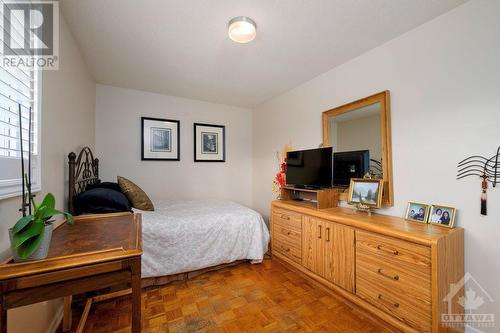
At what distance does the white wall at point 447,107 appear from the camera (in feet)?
4.76

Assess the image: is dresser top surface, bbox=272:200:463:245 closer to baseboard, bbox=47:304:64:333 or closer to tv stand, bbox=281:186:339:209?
tv stand, bbox=281:186:339:209

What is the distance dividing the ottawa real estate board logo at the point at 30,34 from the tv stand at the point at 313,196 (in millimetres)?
2495

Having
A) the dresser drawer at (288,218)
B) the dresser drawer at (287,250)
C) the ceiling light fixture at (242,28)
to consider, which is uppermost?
the ceiling light fixture at (242,28)

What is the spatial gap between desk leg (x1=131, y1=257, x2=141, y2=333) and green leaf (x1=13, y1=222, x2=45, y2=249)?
1.27 ft

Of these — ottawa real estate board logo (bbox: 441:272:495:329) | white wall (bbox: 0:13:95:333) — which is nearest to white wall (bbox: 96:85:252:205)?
white wall (bbox: 0:13:95:333)

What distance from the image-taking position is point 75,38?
203 cm

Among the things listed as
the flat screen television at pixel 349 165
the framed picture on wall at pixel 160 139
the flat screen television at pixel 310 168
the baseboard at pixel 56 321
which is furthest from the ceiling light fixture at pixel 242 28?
the baseboard at pixel 56 321

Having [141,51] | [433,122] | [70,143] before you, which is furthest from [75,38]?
[433,122]

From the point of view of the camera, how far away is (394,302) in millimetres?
1555

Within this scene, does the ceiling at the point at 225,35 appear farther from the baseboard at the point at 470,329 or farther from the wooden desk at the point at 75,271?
the baseboard at the point at 470,329

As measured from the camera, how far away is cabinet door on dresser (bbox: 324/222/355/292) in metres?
1.87

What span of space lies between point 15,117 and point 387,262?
254cm

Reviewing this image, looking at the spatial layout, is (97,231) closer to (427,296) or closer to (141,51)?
(141,51)

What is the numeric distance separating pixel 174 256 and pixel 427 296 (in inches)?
83.8
